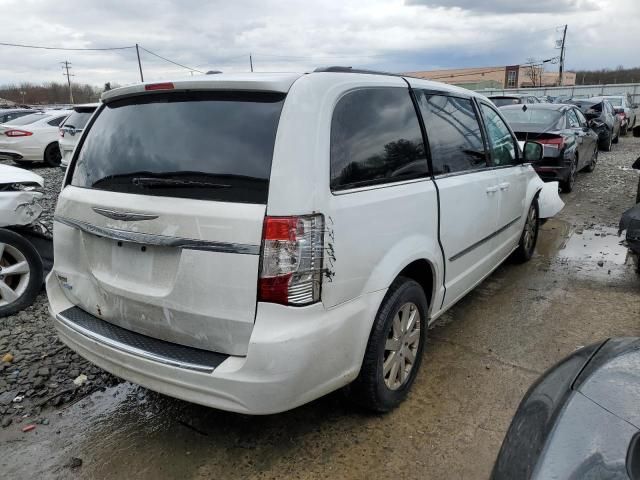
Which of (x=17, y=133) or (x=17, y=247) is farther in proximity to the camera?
(x=17, y=133)

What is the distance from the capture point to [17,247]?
167 inches

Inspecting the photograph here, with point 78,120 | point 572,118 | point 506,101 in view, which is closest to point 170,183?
point 572,118

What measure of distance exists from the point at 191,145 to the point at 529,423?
1.79 metres

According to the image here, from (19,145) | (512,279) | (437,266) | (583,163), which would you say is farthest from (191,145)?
(19,145)

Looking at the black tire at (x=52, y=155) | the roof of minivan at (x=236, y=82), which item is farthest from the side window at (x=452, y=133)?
the black tire at (x=52, y=155)

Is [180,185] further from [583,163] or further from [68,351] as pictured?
[583,163]

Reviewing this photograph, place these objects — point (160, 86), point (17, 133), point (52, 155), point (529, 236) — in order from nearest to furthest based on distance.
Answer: point (160, 86), point (529, 236), point (17, 133), point (52, 155)

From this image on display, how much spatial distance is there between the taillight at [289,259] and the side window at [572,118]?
31.3 ft

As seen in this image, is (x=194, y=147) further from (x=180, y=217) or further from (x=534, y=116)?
(x=534, y=116)

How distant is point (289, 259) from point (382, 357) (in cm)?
89

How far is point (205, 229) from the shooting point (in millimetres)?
2131

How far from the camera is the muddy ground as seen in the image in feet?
8.20

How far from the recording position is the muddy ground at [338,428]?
2.50 m

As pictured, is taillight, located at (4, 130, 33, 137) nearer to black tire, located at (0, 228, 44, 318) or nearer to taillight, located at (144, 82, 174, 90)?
black tire, located at (0, 228, 44, 318)
